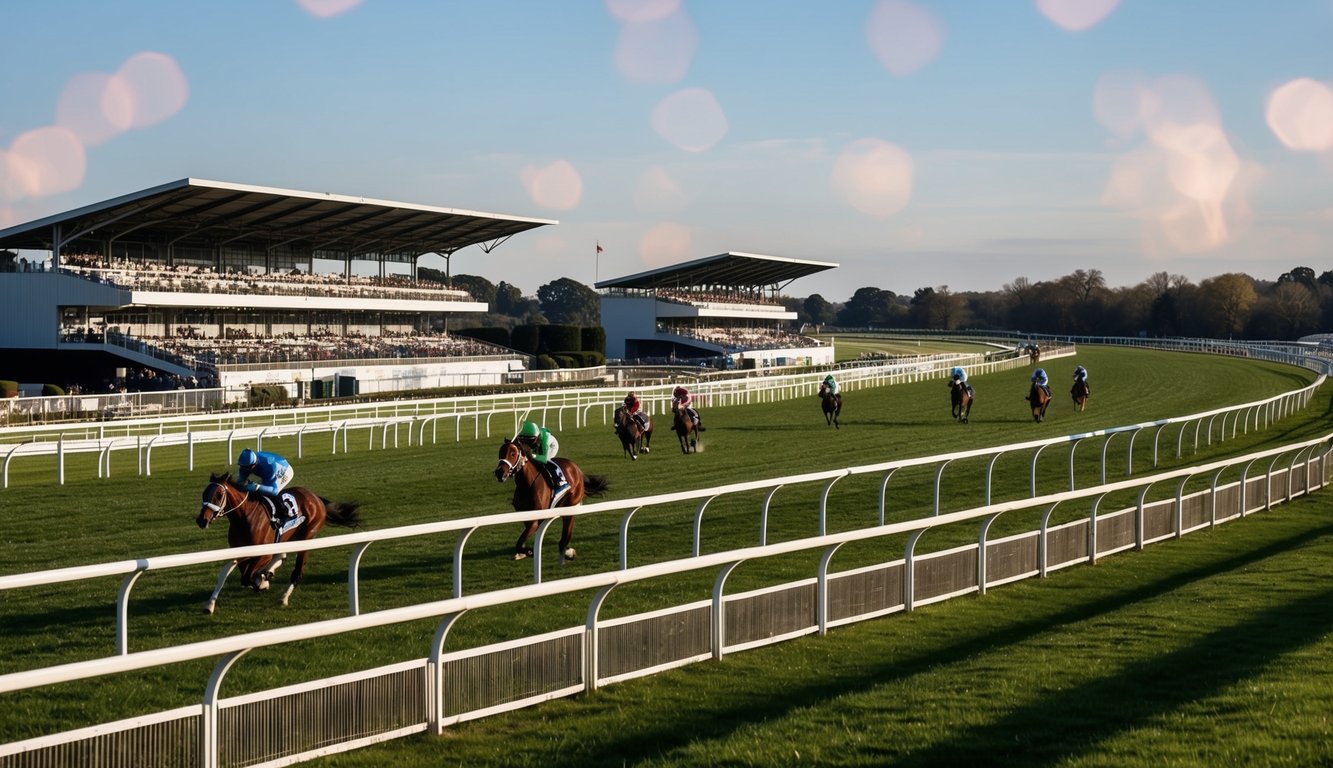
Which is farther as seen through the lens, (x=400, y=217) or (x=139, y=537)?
(x=400, y=217)

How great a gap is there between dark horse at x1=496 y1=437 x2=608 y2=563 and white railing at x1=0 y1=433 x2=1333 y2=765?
1.83 metres

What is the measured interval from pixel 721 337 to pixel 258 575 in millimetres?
68836

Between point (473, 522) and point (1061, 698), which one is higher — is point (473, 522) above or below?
above

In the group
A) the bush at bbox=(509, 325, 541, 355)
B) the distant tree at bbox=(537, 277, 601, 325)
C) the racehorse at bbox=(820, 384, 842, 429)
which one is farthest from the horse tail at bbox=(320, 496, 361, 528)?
the distant tree at bbox=(537, 277, 601, 325)

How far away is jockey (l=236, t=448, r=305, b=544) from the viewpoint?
8555 millimetres

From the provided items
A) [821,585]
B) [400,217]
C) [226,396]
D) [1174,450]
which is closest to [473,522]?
[821,585]

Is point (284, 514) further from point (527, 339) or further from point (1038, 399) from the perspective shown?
point (527, 339)

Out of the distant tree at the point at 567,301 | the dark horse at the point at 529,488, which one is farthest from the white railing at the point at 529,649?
the distant tree at the point at 567,301

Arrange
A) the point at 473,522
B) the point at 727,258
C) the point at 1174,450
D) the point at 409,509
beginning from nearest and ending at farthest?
1. the point at 473,522
2. the point at 409,509
3. the point at 1174,450
4. the point at 727,258

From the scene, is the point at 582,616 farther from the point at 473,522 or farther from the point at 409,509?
the point at 409,509

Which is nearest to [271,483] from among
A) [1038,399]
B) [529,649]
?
[529,649]

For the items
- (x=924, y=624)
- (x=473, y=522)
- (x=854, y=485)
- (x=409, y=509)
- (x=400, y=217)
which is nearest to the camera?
(x=473, y=522)

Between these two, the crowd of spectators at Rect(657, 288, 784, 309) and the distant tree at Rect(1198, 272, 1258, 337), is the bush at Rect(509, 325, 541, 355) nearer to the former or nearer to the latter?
the crowd of spectators at Rect(657, 288, 784, 309)

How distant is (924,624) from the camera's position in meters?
7.66
